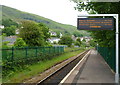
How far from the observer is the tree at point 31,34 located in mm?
25203

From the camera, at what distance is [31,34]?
2522 centimetres

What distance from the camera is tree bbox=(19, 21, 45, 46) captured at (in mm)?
25203

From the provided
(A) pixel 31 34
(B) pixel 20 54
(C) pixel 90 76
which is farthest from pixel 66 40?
(C) pixel 90 76

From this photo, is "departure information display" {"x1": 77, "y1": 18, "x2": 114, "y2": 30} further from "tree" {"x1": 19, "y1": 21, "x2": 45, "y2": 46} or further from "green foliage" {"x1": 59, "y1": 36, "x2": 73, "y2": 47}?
"green foliage" {"x1": 59, "y1": 36, "x2": 73, "y2": 47}

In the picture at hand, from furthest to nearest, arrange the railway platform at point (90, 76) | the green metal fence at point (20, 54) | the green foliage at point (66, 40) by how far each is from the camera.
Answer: the green foliage at point (66, 40), the green metal fence at point (20, 54), the railway platform at point (90, 76)

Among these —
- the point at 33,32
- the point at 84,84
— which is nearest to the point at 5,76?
the point at 84,84

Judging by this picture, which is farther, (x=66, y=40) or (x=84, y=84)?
(x=66, y=40)

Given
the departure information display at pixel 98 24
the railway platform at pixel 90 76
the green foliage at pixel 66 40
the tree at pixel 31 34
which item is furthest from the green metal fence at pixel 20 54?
the green foliage at pixel 66 40

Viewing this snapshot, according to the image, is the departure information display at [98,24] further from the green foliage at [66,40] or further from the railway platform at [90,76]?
the green foliage at [66,40]

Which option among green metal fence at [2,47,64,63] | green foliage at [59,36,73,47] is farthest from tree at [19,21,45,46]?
green foliage at [59,36,73,47]

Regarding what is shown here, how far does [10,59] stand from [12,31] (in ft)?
292

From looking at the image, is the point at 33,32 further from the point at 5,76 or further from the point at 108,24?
the point at 108,24

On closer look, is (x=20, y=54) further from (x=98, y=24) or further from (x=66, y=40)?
(x=66, y=40)

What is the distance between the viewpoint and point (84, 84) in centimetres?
970
